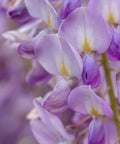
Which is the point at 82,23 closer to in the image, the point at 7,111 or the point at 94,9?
the point at 94,9

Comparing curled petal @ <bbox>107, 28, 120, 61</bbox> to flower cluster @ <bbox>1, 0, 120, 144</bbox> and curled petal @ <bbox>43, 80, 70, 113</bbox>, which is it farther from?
curled petal @ <bbox>43, 80, 70, 113</bbox>

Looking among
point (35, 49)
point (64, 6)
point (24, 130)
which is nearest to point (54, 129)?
point (35, 49)

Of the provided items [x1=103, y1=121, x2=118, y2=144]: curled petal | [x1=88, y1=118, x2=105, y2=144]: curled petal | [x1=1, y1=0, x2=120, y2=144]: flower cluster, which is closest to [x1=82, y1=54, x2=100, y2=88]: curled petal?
[x1=1, y1=0, x2=120, y2=144]: flower cluster

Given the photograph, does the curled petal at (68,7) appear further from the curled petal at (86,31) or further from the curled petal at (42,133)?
the curled petal at (42,133)

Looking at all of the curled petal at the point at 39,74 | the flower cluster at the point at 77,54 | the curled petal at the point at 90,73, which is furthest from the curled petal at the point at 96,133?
the curled petal at the point at 39,74

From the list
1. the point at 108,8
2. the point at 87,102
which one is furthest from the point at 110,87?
the point at 108,8

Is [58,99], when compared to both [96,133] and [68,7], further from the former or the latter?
[68,7]
